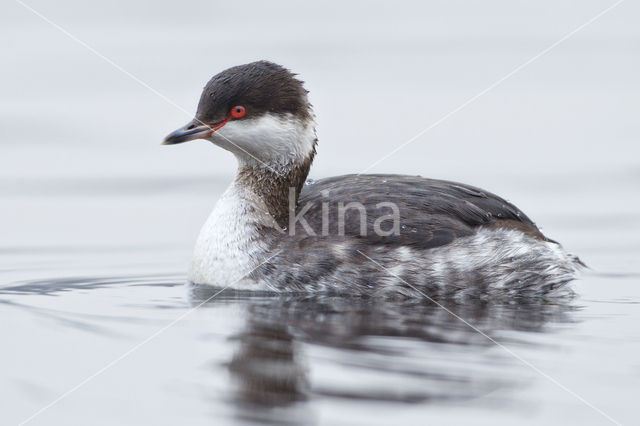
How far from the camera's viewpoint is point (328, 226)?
8.38 m

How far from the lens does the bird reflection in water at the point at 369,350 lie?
6121mm

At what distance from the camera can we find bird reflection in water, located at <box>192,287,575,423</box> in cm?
612

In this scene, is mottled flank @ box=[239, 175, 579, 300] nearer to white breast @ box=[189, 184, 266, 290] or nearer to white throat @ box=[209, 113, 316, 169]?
white breast @ box=[189, 184, 266, 290]

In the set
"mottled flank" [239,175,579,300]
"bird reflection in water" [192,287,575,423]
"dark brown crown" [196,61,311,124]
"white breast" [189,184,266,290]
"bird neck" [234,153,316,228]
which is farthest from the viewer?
"bird neck" [234,153,316,228]

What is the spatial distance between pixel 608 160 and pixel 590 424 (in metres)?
7.53

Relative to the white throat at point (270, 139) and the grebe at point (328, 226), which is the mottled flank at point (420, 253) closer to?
the grebe at point (328, 226)

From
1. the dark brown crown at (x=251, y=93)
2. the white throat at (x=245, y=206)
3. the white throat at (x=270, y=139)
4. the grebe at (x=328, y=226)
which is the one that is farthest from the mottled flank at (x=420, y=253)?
the dark brown crown at (x=251, y=93)

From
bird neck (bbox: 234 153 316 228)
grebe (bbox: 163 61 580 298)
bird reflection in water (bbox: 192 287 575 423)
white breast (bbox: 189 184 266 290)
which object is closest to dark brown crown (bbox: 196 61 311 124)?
grebe (bbox: 163 61 580 298)

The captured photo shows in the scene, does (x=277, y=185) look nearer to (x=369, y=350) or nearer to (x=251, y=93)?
(x=251, y=93)

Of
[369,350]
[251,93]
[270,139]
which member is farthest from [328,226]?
[369,350]

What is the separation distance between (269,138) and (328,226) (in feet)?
2.75

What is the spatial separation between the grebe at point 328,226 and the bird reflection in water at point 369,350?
0.54 ft

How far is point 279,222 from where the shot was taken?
28.7 ft

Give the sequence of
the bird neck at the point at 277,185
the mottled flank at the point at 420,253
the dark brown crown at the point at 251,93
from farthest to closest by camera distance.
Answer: the bird neck at the point at 277,185
the dark brown crown at the point at 251,93
the mottled flank at the point at 420,253
